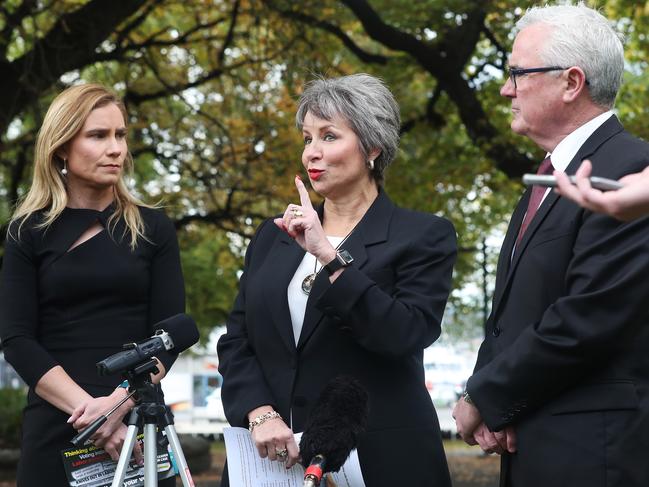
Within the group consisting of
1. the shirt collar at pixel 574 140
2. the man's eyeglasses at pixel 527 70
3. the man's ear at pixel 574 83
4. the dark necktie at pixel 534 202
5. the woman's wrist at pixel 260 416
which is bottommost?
the woman's wrist at pixel 260 416

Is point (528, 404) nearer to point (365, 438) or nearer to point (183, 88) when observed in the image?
point (365, 438)

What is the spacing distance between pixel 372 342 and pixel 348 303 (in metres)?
0.18

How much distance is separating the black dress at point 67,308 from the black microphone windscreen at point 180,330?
1.28ft

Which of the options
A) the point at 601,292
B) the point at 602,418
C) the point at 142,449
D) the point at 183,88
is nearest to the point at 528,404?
the point at 602,418

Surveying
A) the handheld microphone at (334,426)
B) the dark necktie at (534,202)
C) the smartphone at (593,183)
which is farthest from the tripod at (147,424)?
the smartphone at (593,183)

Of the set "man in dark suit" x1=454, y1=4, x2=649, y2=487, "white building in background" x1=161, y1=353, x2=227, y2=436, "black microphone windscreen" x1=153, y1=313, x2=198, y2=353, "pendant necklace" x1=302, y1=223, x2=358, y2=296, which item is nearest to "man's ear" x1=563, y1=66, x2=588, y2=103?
"man in dark suit" x1=454, y1=4, x2=649, y2=487

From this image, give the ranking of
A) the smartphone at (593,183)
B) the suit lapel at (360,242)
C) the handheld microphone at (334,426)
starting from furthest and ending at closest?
the suit lapel at (360,242) < the handheld microphone at (334,426) < the smartphone at (593,183)

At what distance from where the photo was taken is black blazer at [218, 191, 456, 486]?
3.55m

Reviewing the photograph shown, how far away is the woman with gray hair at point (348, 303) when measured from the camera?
355 centimetres

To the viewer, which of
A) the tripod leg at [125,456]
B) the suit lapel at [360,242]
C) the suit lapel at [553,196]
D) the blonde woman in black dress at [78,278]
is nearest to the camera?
the suit lapel at [553,196]

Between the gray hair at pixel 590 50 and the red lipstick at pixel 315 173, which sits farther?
the red lipstick at pixel 315 173

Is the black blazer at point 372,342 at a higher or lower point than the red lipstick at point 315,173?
lower

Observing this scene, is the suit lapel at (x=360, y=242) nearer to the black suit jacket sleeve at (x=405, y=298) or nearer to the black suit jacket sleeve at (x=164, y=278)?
the black suit jacket sleeve at (x=405, y=298)

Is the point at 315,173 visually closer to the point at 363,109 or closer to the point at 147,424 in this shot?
the point at 363,109
